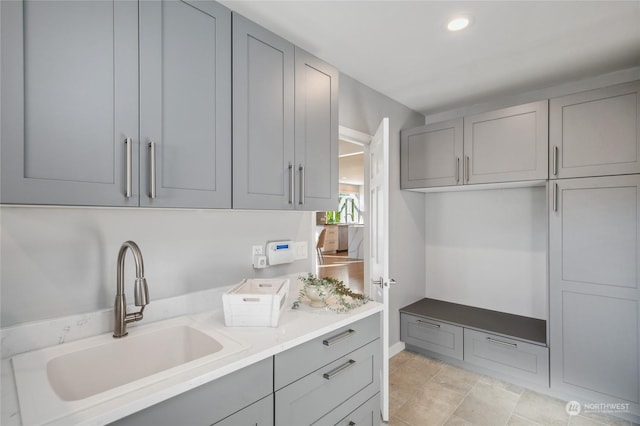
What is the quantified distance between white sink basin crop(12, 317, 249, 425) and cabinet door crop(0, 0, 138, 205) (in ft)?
1.83

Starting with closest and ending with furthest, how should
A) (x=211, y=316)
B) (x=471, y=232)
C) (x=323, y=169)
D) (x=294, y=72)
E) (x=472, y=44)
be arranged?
(x=211, y=316)
(x=294, y=72)
(x=323, y=169)
(x=472, y=44)
(x=471, y=232)

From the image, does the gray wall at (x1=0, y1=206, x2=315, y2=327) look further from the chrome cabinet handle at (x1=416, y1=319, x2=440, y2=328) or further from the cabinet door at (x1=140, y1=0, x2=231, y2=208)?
the chrome cabinet handle at (x1=416, y1=319, x2=440, y2=328)

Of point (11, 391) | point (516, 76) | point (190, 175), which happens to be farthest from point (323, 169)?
point (516, 76)

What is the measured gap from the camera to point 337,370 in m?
1.44

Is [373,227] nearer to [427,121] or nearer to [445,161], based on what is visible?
[445,161]

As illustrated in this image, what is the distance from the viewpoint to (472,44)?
80.2 inches

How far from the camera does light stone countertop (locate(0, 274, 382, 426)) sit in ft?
2.71

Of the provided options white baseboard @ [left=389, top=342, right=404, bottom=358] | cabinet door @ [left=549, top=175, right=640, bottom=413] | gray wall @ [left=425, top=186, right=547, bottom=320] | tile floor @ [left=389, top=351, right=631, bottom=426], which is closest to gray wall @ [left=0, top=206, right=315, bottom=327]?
tile floor @ [left=389, top=351, right=631, bottom=426]

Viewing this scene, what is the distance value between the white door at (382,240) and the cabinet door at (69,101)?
1.47 metres

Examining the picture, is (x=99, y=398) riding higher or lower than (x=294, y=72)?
lower

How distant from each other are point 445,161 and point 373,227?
1.05m

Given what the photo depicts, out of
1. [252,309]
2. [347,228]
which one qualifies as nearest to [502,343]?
[252,309]

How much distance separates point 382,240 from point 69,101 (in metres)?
1.75

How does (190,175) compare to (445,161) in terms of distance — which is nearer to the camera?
(190,175)
